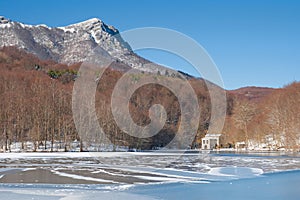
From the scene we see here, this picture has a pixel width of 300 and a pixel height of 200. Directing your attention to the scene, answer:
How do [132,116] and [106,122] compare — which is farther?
[132,116]

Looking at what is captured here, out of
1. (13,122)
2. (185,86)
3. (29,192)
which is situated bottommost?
(29,192)

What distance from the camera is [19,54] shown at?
123 meters

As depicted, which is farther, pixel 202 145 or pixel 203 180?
pixel 202 145

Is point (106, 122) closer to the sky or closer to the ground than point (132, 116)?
closer to the ground

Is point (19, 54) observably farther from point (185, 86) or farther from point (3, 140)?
point (3, 140)

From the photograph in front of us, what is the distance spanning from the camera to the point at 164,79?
92312 millimetres

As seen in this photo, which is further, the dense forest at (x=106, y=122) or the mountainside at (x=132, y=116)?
the mountainside at (x=132, y=116)

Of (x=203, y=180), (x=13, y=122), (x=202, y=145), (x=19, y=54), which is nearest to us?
(x=203, y=180)

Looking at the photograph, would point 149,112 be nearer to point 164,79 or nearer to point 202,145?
point 202,145

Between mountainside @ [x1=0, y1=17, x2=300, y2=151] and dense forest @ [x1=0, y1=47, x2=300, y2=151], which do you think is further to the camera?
mountainside @ [x1=0, y1=17, x2=300, y2=151]

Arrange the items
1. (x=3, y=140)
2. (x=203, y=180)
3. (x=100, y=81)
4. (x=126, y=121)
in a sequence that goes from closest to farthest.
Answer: (x=203, y=180) → (x=3, y=140) → (x=126, y=121) → (x=100, y=81)

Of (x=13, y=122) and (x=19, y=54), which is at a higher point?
(x=19, y=54)

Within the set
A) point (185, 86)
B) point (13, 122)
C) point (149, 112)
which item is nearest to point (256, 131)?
point (149, 112)

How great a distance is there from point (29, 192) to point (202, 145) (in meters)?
65.1
